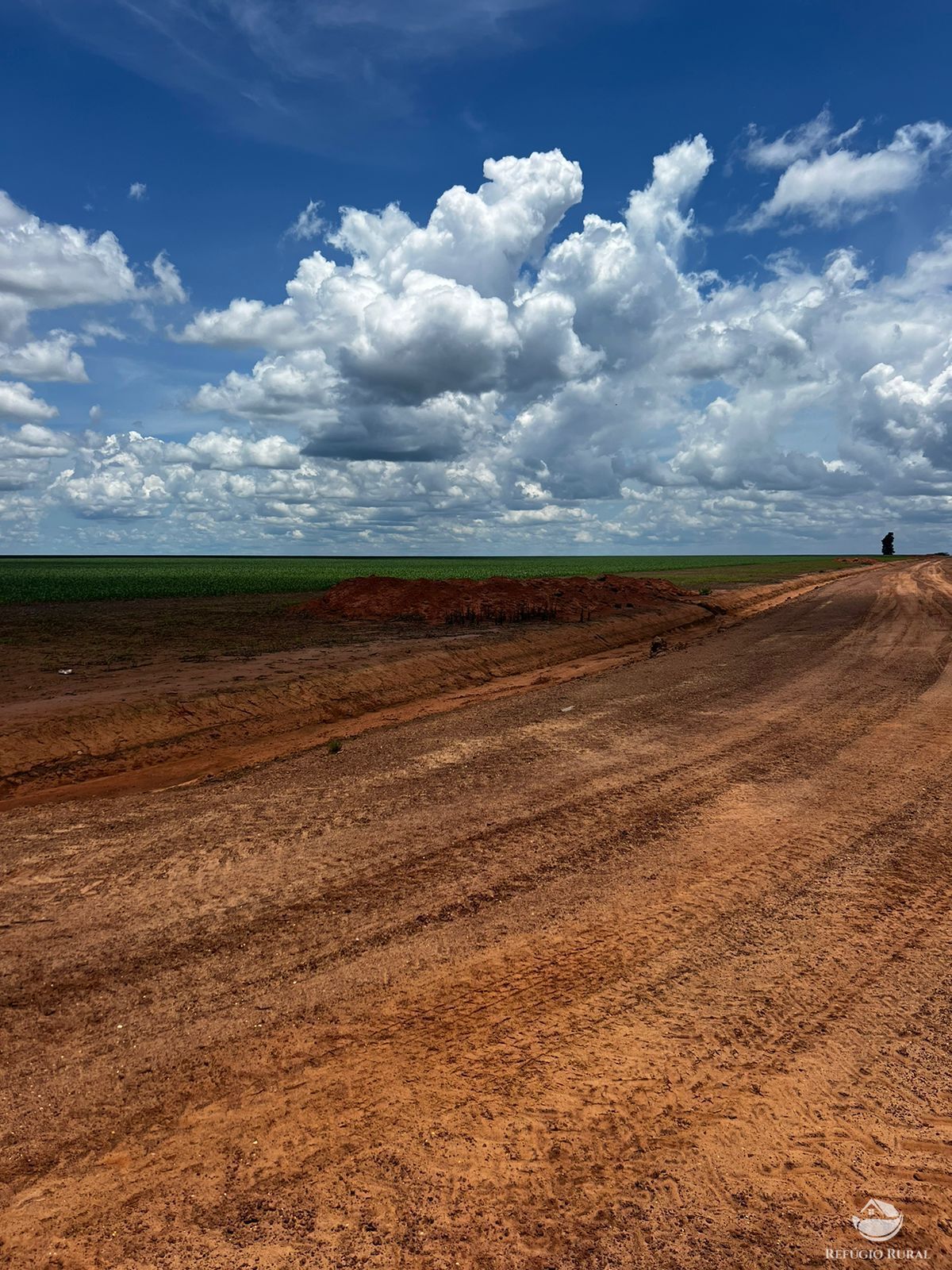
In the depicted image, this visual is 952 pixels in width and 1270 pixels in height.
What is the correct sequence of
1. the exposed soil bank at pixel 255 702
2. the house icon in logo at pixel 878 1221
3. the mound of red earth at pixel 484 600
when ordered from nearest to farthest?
1. the house icon in logo at pixel 878 1221
2. the exposed soil bank at pixel 255 702
3. the mound of red earth at pixel 484 600

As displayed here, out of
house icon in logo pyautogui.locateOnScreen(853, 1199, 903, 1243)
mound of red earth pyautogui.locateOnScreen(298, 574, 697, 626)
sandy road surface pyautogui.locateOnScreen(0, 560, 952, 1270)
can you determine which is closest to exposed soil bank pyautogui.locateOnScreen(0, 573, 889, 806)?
sandy road surface pyautogui.locateOnScreen(0, 560, 952, 1270)

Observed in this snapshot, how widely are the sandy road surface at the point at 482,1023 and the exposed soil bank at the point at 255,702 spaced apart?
2116 millimetres

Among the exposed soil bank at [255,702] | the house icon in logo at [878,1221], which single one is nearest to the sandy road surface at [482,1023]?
the house icon in logo at [878,1221]

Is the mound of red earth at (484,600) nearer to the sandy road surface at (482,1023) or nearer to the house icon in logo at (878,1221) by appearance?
the sandy road surface at (482,1023)

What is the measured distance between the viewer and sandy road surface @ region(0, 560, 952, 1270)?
3.02m

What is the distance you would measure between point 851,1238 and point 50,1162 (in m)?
3.65

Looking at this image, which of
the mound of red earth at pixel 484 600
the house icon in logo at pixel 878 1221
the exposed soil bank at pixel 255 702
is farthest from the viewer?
the mound of red earth at pixel 484 600

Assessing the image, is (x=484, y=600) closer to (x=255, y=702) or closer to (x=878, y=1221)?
(x=255, y=702)

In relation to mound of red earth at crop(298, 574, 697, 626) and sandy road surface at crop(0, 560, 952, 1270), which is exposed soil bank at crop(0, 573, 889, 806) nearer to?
sandy road surface at crop(0, 560, 952, 1270)

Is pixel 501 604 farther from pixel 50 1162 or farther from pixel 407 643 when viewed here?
pixel 50 1162

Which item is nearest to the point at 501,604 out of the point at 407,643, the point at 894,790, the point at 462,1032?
the point at 407,643

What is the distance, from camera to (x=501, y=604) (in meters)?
28.1

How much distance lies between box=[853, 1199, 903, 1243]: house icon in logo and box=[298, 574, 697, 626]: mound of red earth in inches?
919

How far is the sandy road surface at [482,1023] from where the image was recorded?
302 cm
